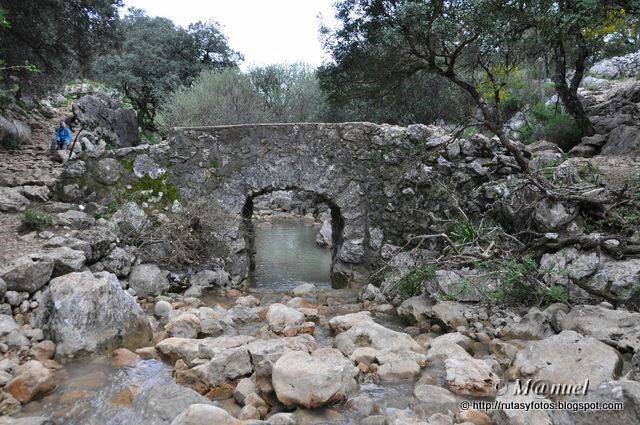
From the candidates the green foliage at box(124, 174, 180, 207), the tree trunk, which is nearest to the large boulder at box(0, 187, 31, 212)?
the green foliage at box(124, 174, 180, 207)

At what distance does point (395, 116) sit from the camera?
64.1 feet

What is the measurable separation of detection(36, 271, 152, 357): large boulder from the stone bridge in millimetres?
3172

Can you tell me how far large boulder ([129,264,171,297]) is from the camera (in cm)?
760

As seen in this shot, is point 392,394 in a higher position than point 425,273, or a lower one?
lower

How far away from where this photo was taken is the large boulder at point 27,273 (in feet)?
18.9

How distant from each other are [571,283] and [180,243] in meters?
5.96

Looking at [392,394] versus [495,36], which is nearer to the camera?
[392,394]

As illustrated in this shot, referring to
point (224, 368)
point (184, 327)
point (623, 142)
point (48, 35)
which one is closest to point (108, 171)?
point (184, 327)

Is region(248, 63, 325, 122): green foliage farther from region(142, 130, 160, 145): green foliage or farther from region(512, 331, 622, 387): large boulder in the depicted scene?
region(512, 331, 622, 387): large boulder

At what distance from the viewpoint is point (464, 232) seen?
777 cm

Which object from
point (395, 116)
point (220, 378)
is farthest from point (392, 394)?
point (395, 116)

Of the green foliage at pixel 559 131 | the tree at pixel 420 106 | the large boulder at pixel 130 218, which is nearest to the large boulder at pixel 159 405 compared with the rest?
the large boulder at pixel 130 218

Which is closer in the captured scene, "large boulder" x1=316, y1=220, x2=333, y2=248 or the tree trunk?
the tree trunk

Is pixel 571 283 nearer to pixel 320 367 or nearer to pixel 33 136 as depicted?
pixel 320 367
